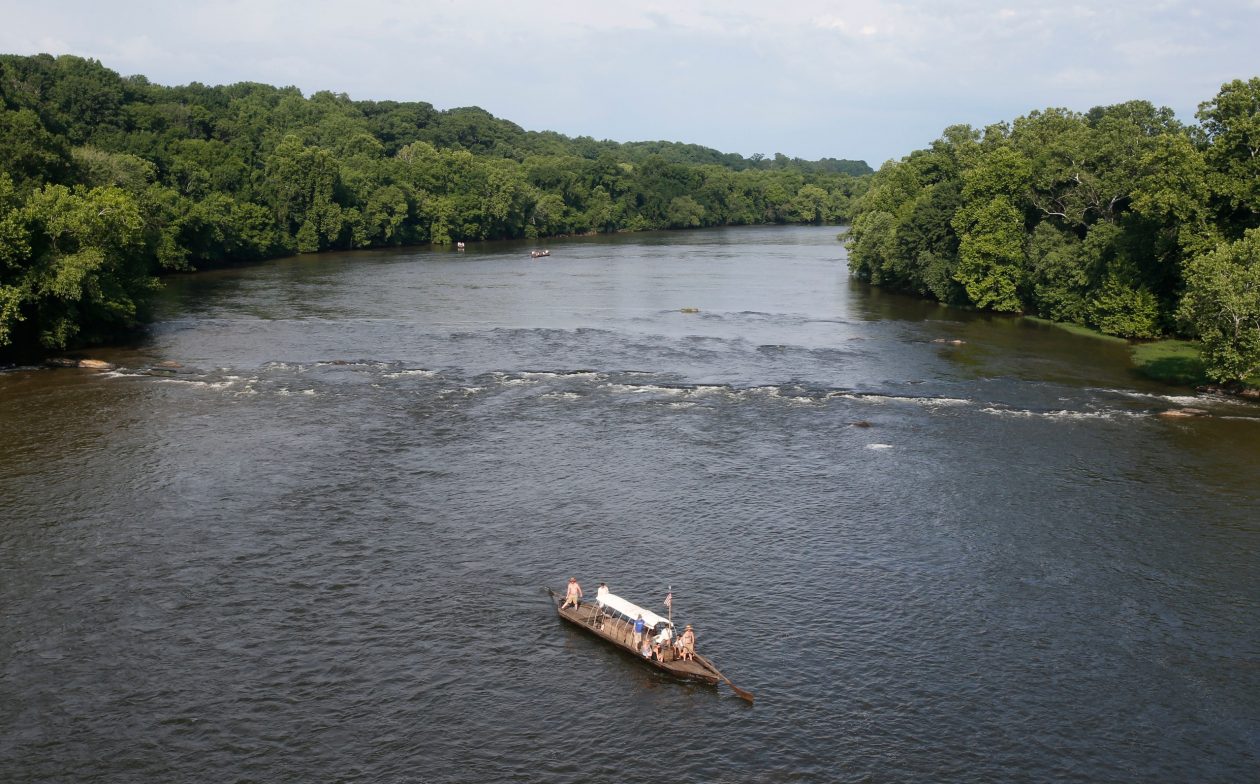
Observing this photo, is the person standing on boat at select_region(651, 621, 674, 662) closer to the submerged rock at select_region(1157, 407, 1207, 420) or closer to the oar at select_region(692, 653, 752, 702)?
the oar at select_region(692, 653, 752, 702)

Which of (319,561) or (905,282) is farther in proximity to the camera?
(905,282)

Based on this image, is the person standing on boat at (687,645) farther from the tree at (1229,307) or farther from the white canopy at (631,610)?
the tree at (1229,307)

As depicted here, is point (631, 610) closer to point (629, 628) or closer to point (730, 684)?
point (629, 628)

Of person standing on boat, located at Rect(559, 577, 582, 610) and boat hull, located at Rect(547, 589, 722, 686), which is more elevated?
person standing on boat, located at Rect(559, 577, 582, 610)

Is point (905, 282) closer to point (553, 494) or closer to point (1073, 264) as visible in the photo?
point (1073, 264)

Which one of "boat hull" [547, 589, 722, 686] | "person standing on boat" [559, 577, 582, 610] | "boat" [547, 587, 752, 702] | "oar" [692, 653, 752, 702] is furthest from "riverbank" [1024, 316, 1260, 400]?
"person standing on boat" [559, 577, 582, 610]

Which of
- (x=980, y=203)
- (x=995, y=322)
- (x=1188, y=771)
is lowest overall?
(x=1188, y=771)

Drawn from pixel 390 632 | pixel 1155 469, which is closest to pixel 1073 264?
pixel 1155 469

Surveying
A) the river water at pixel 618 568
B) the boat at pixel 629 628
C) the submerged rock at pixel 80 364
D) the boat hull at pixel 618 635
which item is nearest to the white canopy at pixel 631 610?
the boat at pixel 629 628
